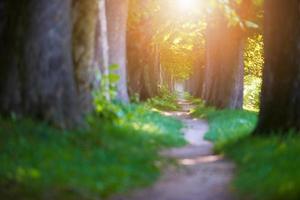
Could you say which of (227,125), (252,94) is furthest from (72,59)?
(252,94)

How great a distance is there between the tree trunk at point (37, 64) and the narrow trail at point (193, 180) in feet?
6.82

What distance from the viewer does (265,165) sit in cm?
789

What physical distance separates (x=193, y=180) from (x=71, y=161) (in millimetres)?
1858

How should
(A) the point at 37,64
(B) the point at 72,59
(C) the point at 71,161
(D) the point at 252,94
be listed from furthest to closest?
(D) the point at 252,94
(B) the point at 72,59
(A) the point at 37,64
(C) the point at 71,161

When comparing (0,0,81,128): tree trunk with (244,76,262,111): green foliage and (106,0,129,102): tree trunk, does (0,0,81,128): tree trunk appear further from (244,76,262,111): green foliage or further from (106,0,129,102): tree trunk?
(244,76,262,111): green foliage

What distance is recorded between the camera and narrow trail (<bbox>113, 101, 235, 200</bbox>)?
22.4ft

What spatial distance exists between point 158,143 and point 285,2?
3841 millimetres

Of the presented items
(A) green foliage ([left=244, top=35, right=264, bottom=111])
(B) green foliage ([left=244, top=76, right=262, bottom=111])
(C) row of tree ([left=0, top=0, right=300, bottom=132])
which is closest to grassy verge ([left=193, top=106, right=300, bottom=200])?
(C) row of tree ([left=0, top=0, right=300, bottom=132])

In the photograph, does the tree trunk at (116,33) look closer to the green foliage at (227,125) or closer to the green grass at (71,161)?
the green foliage at (227,125)

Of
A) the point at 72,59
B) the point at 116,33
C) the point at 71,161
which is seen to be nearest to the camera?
the point at 71,161

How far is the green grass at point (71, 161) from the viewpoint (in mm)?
5992

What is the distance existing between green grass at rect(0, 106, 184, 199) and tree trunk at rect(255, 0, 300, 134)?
2769mm

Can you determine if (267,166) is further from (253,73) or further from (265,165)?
(253,73)

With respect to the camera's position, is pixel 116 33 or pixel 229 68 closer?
pixel 116 33
